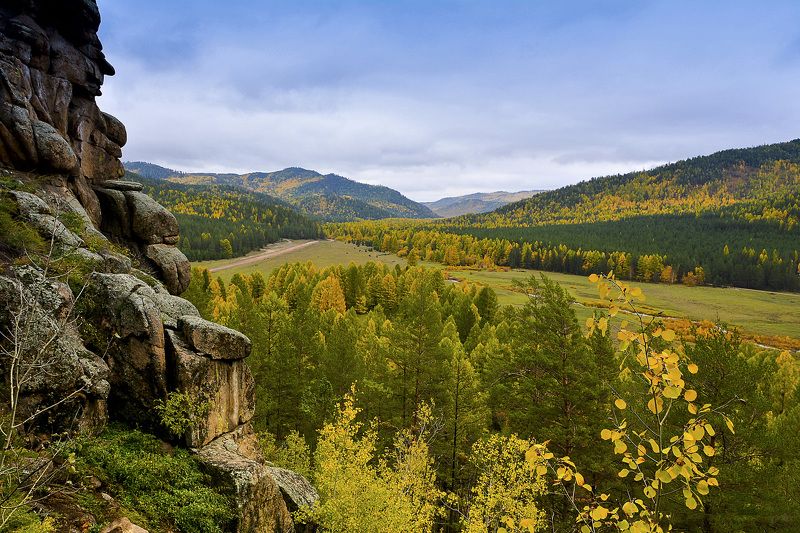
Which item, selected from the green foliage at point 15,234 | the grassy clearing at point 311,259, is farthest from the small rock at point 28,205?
the grassy clearing at point 311,259

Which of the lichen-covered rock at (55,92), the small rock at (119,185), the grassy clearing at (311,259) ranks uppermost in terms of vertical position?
the lichen-covered rock at (55,92)

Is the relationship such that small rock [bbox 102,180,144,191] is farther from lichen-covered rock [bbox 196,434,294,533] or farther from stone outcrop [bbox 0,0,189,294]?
lichen-covered rock [bbox 196,434,294,533]

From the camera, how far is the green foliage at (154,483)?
521 inches

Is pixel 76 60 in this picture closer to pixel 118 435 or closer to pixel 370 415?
pixel 118 435

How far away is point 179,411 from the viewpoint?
16.8 metres

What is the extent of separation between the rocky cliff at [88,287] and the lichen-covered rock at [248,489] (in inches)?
2.2

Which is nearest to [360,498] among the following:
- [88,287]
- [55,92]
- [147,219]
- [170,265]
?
[88,287]

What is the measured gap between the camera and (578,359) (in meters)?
22.3

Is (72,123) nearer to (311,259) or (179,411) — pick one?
(179,411)

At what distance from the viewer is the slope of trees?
16.8m

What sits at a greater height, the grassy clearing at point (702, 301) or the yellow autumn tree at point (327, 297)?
the yellow autumn tree at point (327, 297)

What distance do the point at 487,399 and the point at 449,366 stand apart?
454 cm

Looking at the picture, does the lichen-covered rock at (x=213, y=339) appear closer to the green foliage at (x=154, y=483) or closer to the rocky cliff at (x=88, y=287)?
the rocky cliff at (x=88, y=287)

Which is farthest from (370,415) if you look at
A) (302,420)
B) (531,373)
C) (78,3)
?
(78,3)
